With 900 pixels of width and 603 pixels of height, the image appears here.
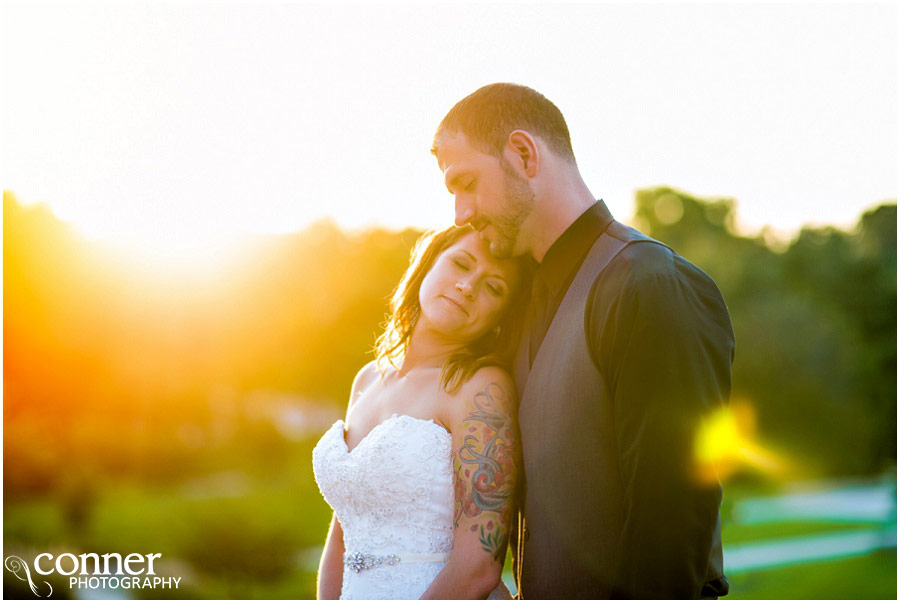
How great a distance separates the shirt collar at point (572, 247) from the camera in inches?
140

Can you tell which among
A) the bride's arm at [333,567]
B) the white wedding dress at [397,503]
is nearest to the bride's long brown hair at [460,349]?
the white wedding dress at [397,503]

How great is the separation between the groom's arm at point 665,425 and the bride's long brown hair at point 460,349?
38.2 inches

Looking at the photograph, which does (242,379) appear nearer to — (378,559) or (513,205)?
(378,559)

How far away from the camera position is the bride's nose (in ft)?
12.8

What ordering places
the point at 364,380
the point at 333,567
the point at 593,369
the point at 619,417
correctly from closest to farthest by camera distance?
the point at 619,417 → the point at 593,369 → the point at 333,567 → the point at 364,380

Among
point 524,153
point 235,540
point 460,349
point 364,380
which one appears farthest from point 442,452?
point 235,540

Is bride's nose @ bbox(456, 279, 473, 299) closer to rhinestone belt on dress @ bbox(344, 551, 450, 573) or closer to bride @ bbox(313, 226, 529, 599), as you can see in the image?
bride @ bbox(313, 226, 529, 599)

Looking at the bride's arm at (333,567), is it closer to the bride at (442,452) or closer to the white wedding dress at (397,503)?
the bride at (442,452)

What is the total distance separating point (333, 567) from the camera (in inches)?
173

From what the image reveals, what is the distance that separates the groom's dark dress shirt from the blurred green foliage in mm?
13058

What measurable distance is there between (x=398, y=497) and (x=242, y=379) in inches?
1162

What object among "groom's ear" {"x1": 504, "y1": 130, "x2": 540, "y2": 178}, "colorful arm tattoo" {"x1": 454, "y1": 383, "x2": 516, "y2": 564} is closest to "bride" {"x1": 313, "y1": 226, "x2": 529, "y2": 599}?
"colorful arm tattoo" {"x1": 454, "y1": 383, "x2": 516, "y2": 564}

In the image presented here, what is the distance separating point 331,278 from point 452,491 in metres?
28.9

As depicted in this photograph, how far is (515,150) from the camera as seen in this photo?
12.1 feet
